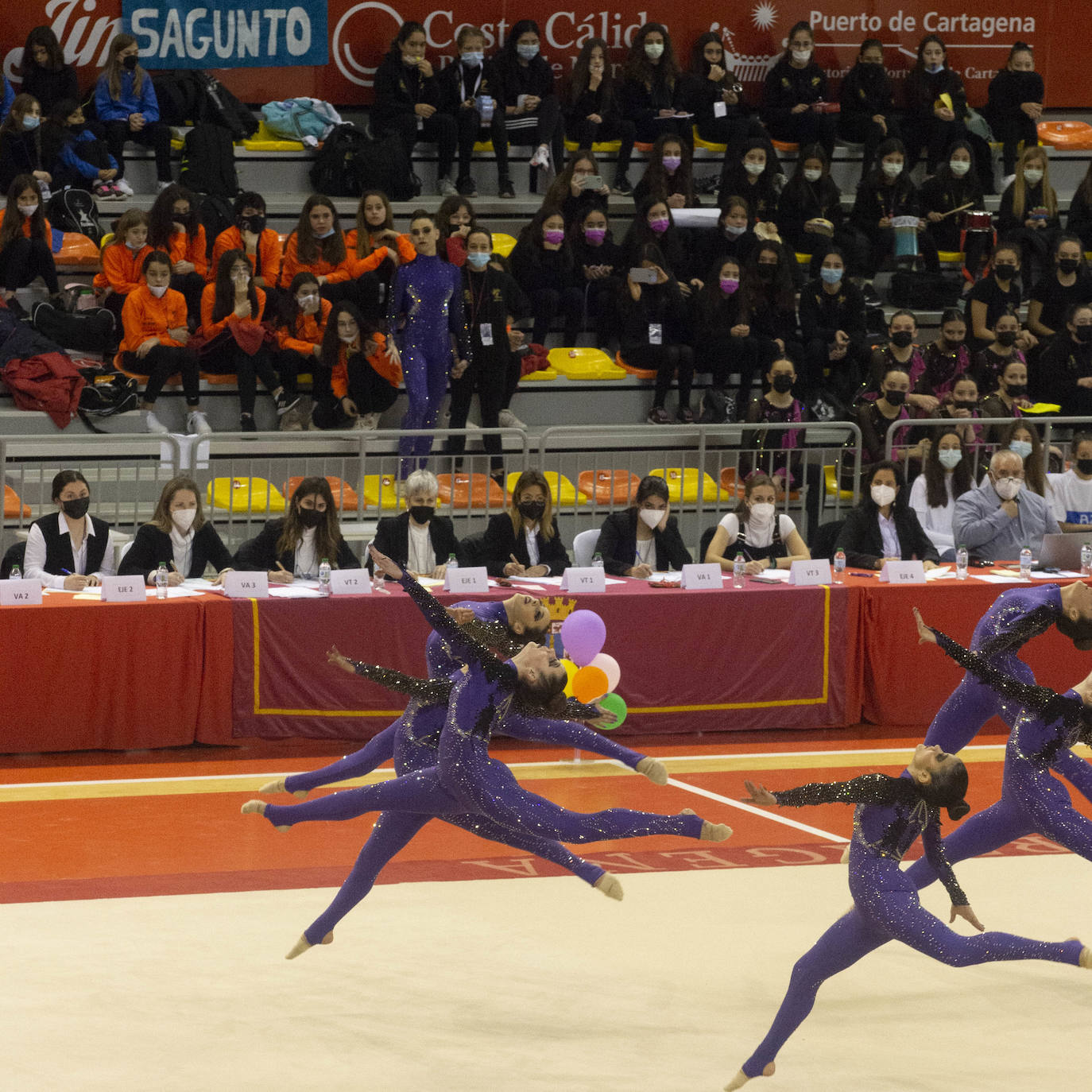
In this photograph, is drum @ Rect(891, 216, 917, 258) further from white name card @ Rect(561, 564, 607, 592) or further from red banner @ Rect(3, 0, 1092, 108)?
white name card @ Rect(561, 564, 607, 592)

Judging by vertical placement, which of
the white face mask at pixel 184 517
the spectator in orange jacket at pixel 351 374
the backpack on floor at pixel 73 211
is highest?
the backpack on floor at pixel 73 211

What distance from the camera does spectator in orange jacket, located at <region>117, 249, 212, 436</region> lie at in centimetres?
1197

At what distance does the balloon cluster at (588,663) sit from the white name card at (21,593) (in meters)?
2.80

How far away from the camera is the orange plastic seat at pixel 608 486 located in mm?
11820

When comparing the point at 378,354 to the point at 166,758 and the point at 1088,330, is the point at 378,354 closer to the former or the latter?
the point at 166,758

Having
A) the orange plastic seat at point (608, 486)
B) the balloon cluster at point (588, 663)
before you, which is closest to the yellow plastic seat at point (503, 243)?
the orange plastic seat at point (608, 486)

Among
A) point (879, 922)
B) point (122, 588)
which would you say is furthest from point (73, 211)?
point (879, 922)

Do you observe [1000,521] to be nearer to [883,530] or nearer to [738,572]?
[883,530]

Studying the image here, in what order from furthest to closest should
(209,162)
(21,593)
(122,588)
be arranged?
(209,162)
(122,588)
(21,593)

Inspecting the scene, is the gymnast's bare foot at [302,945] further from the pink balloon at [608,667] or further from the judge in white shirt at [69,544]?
Result: the judge in white shirt at [69,544]

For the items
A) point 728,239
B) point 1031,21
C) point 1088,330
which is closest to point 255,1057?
point 728,239

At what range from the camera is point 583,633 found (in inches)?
342

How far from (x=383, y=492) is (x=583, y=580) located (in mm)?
2631

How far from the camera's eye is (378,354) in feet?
40.7
